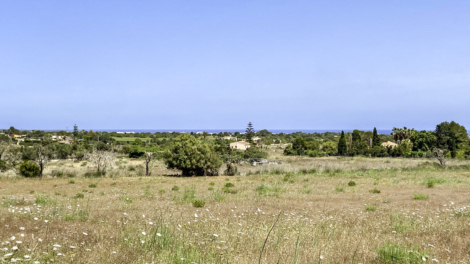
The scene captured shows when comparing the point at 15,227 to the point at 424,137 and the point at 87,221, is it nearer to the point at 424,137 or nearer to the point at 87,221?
the point at 87,221

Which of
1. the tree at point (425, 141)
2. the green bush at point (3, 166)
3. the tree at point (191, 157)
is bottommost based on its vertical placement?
the green bush at point (3, 166)

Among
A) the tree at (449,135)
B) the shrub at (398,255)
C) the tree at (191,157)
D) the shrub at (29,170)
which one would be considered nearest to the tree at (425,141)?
the tree at (449,135)

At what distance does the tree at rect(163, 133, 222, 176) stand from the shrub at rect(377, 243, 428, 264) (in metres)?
31.7

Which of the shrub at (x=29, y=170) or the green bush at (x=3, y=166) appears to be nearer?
the shrub at (x=29, y=170)

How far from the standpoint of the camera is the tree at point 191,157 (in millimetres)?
36969

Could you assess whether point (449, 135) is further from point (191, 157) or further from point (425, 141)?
point (191, 157)

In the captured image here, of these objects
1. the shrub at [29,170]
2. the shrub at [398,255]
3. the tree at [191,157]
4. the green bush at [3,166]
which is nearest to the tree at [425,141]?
the tree at [191,157]

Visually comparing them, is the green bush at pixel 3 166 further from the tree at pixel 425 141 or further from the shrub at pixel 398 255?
the tree at pixel 425 141

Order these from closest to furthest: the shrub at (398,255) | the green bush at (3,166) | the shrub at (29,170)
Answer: the shrub at (398,255) → the shrub at (29,170) → the green bush at (3,166)

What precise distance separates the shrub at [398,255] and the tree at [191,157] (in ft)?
104

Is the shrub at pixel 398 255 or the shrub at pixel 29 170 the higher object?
the shrub at pixel 398 255

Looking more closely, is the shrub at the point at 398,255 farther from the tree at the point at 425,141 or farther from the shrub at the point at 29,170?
the tree at the point at 425,141

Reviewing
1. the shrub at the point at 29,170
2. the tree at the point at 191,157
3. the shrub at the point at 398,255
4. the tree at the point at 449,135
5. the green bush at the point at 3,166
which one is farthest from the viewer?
the tree at the point at 449,135

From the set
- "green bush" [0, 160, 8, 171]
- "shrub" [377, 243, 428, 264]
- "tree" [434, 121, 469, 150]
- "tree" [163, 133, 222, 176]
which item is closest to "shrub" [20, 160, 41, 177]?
"green bush" [0, 160, 8, 171]
